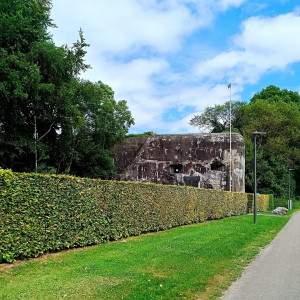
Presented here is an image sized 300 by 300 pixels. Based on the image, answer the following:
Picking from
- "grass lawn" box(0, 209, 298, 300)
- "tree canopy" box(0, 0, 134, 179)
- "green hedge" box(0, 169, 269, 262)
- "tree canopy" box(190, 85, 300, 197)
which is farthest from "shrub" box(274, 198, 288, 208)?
"grass lawn" box(0, 209, 298, 300)

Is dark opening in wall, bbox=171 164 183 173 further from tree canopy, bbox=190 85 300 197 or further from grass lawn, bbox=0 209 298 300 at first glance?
grass lawn, bbox=0 209 298 300

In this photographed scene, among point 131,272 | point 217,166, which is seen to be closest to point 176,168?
point 217,166

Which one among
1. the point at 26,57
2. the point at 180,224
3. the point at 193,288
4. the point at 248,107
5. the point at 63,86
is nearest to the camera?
the point at 193,288

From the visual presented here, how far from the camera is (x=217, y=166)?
103ft

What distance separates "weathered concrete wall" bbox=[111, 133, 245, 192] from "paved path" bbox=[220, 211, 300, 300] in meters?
21.0

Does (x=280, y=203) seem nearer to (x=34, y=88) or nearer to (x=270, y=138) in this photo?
(x=270, y=138)

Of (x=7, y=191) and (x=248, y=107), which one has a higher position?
(x=248, y=107)

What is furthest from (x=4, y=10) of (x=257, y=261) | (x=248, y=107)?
(x=248, y=107)

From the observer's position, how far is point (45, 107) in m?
20.7

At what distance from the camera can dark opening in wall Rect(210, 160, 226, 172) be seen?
30734mm

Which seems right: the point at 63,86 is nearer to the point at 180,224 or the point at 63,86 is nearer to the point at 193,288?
the point at 180,224

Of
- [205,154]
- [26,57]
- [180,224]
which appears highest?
[26,57]

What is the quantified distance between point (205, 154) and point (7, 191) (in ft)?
82.8

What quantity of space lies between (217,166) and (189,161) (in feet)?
9.50
